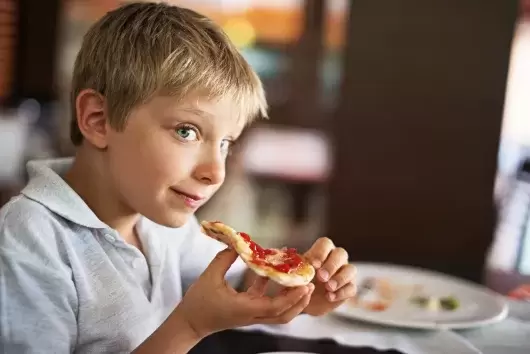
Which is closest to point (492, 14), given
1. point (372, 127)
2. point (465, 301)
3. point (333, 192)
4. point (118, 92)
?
point (372, 127)

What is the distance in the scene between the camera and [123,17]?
0.93 metres

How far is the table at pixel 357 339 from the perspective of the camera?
0.96m

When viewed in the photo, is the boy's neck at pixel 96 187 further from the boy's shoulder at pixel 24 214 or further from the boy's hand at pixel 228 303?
the boy's hand at pixel 228 303

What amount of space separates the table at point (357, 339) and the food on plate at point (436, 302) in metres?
0.08

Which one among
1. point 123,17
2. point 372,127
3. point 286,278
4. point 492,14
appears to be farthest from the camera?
point 372,127

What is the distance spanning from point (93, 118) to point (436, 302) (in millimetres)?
651

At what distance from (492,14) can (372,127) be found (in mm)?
413

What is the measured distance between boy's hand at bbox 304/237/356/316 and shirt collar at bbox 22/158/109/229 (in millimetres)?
304

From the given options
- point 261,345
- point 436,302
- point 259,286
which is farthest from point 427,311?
point 259,286

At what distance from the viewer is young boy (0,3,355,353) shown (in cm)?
78

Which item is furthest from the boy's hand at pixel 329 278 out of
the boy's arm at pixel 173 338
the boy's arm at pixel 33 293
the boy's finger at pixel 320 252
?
the boy's arm at pixel 33 293

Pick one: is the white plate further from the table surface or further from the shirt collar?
the shirt collar

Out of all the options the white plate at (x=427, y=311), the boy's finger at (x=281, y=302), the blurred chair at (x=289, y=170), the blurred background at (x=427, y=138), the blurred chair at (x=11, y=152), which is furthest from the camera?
the blurred chair at (x=289, y=170)

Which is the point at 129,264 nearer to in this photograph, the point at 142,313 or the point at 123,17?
the point at 142,313
